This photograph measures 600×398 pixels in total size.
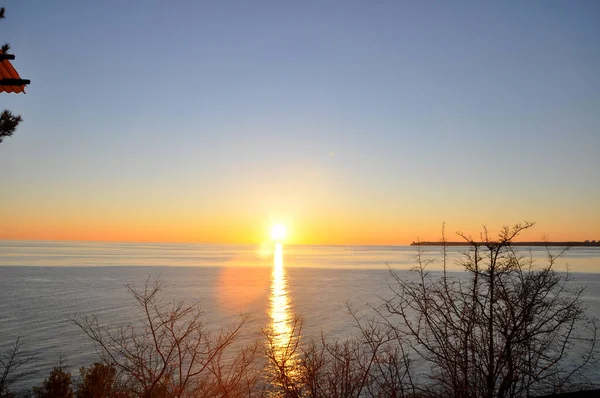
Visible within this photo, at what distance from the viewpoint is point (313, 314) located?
44719 millimetres

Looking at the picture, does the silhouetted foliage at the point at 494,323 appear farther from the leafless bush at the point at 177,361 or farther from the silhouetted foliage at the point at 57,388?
the silhouetted foliage at the point at 57,388

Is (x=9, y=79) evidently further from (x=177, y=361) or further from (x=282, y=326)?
(x=282, y=326)

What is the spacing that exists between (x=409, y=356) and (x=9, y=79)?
27341 mm

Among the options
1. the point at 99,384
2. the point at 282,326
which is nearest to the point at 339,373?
the point at 99,384

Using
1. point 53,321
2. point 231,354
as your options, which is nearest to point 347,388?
point 231,354

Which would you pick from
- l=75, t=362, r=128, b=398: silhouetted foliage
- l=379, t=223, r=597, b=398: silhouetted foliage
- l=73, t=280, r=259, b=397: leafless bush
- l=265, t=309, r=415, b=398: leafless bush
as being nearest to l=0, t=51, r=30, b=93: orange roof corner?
l=73, t=280, r=259, b=397: leafless bush

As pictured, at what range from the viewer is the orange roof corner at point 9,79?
6.66 m

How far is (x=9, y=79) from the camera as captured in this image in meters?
6.63

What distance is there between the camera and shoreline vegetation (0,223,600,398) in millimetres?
8805

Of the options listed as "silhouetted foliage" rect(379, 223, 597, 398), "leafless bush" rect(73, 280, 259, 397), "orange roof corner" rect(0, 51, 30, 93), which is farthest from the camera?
"leafless bush" rect(73, 280, 259, 397)

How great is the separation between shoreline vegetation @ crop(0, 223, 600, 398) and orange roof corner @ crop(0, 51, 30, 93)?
4946mm

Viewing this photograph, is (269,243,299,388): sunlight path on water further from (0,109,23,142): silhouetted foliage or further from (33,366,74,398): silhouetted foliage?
(0,109,23,142): silhouetted foliage

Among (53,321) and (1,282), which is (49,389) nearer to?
(53,321)

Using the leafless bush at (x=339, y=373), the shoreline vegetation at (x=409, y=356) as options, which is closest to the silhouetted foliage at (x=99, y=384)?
the shoreline vegetation at (x=409, y=356)
